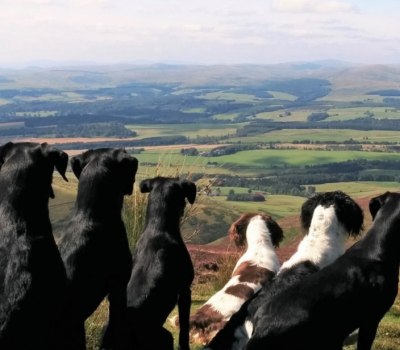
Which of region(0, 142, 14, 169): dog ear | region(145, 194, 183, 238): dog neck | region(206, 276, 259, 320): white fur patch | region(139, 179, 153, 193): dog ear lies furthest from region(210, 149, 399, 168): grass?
region(0, 142, 14, 169): dog ear

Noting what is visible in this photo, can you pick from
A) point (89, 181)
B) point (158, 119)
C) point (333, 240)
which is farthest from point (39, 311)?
point (158, 119)

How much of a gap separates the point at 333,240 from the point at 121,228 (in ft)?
8.98

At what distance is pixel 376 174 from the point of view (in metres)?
77.9

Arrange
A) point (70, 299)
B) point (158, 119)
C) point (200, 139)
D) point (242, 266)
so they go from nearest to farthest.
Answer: point (70, 299)
point (242, 266)
point (200, 139)
point (158, 119)

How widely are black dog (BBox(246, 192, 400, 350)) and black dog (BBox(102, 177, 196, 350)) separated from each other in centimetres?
97

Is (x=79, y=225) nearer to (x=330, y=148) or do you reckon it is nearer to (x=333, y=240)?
(x=333, y=240)

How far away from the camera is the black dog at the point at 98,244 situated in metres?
5.36

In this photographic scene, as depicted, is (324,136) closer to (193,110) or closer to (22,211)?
(193,110)

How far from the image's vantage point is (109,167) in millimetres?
5688

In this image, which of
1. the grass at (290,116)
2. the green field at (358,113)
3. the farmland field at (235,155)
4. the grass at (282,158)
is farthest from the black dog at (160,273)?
the green field at (358,113)

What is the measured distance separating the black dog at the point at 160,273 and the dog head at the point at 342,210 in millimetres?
1574

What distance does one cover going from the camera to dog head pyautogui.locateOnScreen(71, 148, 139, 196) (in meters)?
5.65

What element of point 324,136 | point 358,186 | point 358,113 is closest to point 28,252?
point 358,186

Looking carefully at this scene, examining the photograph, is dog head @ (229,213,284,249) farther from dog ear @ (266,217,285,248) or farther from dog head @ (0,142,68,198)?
dog head @ (0,142,68,198)
